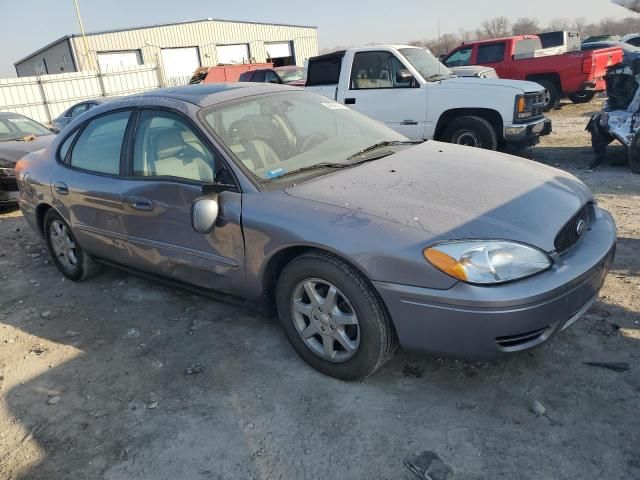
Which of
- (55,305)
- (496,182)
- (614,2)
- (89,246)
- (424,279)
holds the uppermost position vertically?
(614,2)

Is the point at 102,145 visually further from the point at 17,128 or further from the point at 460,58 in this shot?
the point at 460,58

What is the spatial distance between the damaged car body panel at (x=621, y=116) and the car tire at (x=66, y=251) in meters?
6.74

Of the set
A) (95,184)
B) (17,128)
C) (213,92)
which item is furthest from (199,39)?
(213,92)

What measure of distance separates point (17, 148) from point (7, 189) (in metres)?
0.71

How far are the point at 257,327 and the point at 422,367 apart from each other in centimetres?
123

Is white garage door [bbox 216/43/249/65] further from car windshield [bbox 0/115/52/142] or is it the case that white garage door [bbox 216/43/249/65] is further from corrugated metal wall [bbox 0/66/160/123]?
car windshield [bbox 0/115/52/142]

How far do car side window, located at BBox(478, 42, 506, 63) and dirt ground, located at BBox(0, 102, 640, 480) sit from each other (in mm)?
11438

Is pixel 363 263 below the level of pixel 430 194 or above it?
below

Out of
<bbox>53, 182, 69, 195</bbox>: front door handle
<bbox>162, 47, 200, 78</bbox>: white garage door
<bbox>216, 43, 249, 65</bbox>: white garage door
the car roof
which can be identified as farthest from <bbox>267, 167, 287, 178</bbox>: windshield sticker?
<bbox>216, 43, 249, 65</bbox>: white garage door

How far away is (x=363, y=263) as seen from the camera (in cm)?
254

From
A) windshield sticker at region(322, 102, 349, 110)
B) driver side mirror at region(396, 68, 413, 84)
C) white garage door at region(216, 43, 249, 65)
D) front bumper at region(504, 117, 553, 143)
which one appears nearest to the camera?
windshield sticker at region(322, 102, 349, 110)

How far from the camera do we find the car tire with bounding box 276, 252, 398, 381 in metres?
2.61

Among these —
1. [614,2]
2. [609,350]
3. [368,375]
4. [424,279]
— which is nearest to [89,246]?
[368,375]

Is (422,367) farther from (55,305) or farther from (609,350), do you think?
(55,305)
